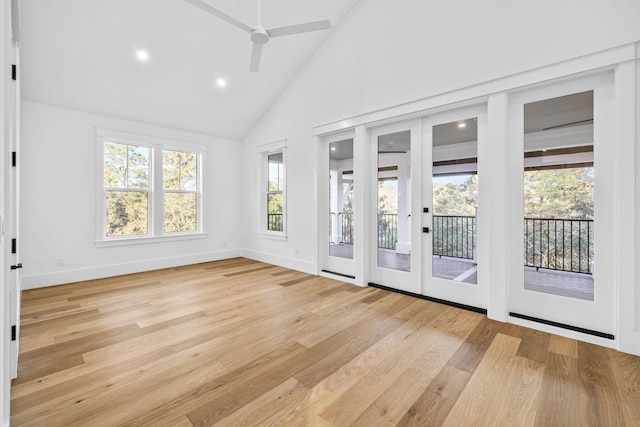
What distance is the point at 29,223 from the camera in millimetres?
3934

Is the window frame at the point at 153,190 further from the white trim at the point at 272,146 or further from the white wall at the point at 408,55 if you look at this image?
the white wall at the point at 408,55

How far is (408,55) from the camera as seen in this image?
3500 millimetres

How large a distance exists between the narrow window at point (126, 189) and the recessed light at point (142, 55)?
1.62 metres

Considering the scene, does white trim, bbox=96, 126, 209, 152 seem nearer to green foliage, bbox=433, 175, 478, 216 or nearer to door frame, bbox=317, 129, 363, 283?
door frame, bbox=317, 129, 363, 283

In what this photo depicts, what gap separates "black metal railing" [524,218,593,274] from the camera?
2.58 meters

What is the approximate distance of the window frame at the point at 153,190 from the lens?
4547 millimetres

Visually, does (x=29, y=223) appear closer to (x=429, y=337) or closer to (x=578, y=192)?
(x=429, y=337)

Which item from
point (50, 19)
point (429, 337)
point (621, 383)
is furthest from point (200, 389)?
point (50, 19)

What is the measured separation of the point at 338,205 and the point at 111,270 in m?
3.87

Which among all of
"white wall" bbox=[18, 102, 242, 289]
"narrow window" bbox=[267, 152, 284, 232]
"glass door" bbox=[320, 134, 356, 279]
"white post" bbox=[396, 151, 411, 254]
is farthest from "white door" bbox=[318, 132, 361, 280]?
"white wall" bbox=[18, 102, 242, 289]

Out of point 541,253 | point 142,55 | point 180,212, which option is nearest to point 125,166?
point 180,212

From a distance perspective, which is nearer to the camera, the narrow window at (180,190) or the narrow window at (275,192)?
the narrow window at (180,190)

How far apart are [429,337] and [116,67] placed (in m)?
5.12

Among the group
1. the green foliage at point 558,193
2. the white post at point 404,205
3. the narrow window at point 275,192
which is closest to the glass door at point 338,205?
the white post at point 404,205
